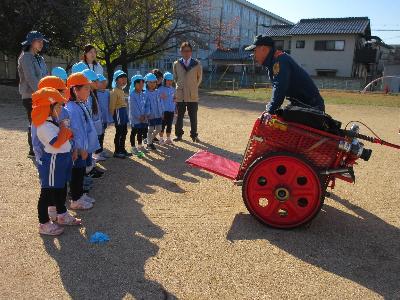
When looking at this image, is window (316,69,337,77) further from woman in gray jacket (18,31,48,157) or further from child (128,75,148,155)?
woman in gray jacket (18,31,48,157)

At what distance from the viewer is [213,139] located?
27.3ft

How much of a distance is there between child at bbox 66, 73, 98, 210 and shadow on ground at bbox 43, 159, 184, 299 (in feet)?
0.84

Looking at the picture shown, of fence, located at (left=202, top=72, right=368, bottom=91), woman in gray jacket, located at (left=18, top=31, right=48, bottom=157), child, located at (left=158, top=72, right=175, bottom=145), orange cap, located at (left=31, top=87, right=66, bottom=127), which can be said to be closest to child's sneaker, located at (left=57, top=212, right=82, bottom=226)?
orange cap, located at (left=31, top=87, right=66, bottom=127)

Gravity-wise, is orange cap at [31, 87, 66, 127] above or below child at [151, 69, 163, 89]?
below

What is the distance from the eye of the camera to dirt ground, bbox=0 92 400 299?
273 cm

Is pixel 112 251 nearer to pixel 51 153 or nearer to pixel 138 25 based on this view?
pixel 51 153

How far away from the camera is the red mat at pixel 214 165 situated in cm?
424

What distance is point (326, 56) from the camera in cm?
3544

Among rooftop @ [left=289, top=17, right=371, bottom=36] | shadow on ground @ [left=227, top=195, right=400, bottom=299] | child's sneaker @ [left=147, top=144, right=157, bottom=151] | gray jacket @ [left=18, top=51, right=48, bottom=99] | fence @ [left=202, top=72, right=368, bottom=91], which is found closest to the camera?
shadow on ground @ [left=227, top=195, right=400, bottom=299]

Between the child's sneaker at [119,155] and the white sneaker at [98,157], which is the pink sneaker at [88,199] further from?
the child's sneaker at [119,155]

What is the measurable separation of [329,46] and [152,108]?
3235cm

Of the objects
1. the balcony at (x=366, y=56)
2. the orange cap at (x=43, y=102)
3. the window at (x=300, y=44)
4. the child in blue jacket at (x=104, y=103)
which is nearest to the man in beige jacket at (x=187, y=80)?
the child in blue jacket at (x=104, y=103)

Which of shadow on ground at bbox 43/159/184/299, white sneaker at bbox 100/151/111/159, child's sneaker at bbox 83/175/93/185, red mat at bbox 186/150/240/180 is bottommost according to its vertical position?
shadow on ground at bbox 43/159/184/299

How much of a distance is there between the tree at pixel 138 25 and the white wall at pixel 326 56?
17.3m
